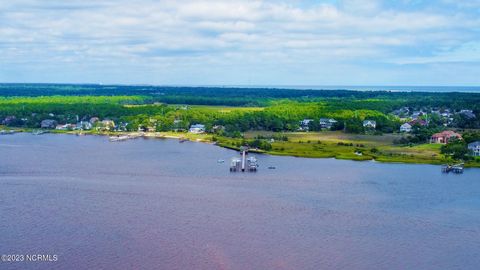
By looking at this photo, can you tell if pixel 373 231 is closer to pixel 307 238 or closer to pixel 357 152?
pixel 307 238

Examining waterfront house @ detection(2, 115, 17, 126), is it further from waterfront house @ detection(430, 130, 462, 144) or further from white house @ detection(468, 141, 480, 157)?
white house @ detection(468, 141, 480, 157)

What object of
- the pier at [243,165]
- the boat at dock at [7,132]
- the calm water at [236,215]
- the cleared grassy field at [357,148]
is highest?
the cleared grassy field at [357,148]

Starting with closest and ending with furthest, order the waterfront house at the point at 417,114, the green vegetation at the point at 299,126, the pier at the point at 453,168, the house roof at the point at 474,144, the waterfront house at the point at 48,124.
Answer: the pier at the point at 453,168
the house roof at the point at 474,144
the green vegetation at the point at 299,126
the waterfront house at the point at 48,124
the waterfront house at the point at 417,114

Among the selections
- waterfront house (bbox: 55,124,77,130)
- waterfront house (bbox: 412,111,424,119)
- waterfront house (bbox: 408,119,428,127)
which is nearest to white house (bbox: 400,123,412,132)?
waterfront house (bbox: 408,119,428,127)

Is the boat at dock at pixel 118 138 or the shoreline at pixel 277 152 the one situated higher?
the shoreline at pixel 277 152

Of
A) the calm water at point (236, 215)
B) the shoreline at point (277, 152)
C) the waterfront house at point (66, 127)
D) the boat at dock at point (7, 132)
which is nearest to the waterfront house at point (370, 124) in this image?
the shoreline at point (277, 152)

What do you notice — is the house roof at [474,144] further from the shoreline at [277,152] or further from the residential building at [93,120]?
the residential building at [93,120]

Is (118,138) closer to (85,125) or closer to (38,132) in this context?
(38,132)
